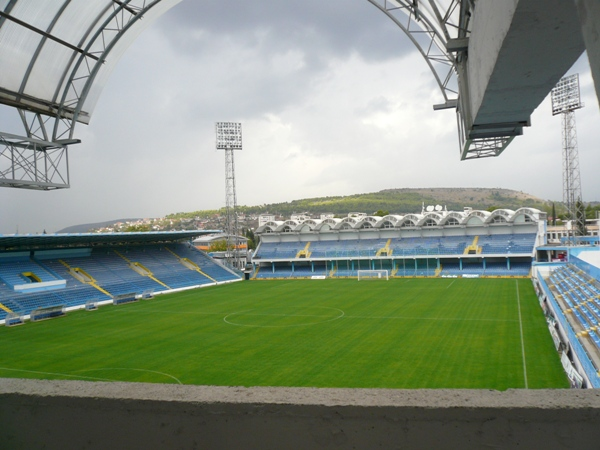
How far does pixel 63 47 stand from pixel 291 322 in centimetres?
1695

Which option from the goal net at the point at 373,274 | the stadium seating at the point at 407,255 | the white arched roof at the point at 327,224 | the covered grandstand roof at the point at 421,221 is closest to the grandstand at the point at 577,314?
the stadium seating at the point at 407,255

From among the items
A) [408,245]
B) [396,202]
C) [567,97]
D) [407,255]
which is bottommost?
[407,255]

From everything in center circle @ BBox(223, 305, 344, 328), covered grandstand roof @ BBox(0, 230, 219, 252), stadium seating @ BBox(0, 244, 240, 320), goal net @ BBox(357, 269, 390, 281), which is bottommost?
goal net @ BBox(357, 269, 390, 281)

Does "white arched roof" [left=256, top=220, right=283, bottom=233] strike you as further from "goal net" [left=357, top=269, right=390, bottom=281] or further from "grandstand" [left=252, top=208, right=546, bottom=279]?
"goal net" [left=357, top=269, right=390, bottom=281]

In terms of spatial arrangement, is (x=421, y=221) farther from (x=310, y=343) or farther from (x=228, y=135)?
(x=310, y=343)

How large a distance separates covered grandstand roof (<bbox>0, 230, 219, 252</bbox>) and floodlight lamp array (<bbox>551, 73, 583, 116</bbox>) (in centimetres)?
3533

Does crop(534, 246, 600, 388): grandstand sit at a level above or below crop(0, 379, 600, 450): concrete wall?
below

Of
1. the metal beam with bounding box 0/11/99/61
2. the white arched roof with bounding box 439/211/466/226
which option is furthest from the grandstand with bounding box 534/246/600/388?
the white arched roof with bounding box 439/211/466/226

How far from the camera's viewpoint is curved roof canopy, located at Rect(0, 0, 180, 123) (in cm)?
724

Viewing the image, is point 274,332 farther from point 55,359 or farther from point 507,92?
point 507,92

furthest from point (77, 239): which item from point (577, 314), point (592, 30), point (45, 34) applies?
point (592, 30)

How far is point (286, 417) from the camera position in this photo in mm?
1913

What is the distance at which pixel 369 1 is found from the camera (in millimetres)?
6711

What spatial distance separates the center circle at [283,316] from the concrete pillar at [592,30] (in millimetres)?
20823
